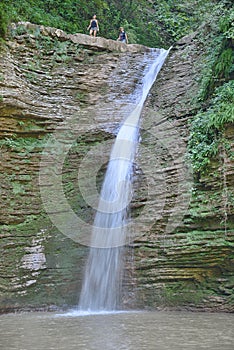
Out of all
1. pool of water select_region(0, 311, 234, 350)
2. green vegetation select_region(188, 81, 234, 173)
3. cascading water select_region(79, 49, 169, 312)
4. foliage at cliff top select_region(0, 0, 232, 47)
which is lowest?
pool of water select_region(0, 311, 234, 350)

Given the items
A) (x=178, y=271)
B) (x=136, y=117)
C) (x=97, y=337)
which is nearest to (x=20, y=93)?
Result: (x=136, y=117)

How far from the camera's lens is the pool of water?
3664 millimetres

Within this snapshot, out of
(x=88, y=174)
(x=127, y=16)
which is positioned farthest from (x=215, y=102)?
(x=127, y=16)

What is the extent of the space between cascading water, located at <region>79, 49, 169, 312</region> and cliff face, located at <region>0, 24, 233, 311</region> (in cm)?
25

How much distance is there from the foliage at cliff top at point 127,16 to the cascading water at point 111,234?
5.49 m

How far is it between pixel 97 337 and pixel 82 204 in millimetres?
4556

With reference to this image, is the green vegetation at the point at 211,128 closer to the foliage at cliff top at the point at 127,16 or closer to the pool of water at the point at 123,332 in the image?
the pool of water at the point at 123,332

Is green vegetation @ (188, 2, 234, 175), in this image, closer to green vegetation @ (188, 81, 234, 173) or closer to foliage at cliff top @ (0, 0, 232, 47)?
green vegetation @ (188, 81, 234, 173)

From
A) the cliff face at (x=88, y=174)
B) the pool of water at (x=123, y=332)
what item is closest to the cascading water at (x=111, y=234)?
the cliff face at (x=88, y=174)

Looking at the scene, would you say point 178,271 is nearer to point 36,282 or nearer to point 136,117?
point 36,282

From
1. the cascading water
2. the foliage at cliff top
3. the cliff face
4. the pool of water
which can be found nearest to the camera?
the pool of water

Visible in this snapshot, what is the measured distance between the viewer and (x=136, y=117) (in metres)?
9.60

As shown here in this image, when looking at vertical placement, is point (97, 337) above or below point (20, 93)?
below

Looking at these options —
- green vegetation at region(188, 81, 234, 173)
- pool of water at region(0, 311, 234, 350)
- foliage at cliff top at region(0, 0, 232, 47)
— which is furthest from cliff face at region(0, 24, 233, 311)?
foliage at cliff top at region(0, 0, 232, 47)
